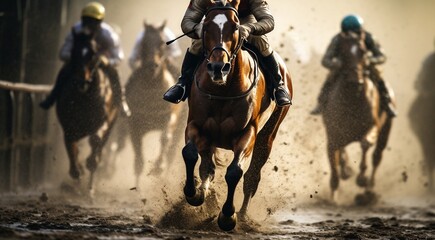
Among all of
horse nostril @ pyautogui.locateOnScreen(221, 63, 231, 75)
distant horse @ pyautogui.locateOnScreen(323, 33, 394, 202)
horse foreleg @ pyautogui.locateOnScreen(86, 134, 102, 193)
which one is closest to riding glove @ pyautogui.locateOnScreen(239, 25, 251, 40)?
horse nostril @ pyautogui.locateOnScreen(221, 63, 231, 75)

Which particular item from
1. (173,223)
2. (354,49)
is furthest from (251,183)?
(354,49)

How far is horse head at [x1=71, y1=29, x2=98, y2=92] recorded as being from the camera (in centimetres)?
1752

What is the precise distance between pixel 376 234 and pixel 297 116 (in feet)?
25.0

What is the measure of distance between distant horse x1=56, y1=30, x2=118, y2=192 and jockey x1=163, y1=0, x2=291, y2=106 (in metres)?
5.57

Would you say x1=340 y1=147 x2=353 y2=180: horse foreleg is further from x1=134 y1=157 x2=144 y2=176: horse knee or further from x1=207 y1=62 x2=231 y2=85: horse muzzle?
x1=207 y1=62 x2=231 y2=85: horse muzzle

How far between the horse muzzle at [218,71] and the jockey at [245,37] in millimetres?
556

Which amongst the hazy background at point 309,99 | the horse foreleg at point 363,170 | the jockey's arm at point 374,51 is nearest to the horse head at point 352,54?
the jockey's arm at point 374,51

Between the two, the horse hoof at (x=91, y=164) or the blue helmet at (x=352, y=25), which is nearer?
the horse hoof at (x=91, y=164)

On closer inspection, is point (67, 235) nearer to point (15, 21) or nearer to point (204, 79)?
point (204, 79)

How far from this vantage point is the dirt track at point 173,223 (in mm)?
11352

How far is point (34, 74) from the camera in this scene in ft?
65.0

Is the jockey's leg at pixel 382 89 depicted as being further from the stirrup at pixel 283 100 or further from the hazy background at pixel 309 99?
the stirrup at pixel 283 100

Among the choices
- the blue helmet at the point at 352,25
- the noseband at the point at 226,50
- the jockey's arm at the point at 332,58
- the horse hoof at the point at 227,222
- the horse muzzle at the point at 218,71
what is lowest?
the horse hoof at the point at 227,222

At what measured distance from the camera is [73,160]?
17250mm
